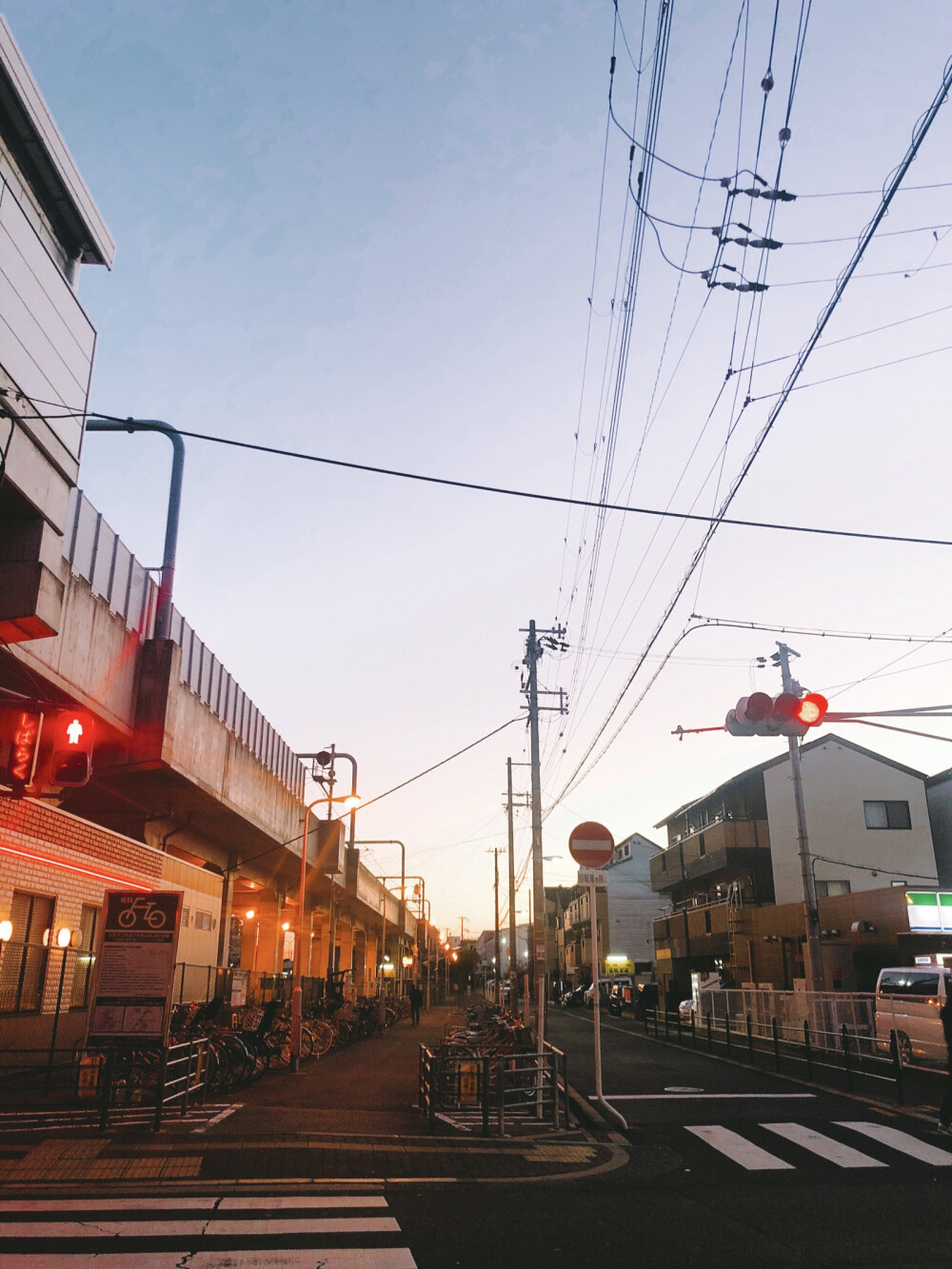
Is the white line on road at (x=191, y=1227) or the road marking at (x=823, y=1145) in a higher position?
the white line on road at (x=191, y=1227)

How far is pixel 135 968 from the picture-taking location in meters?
12.5

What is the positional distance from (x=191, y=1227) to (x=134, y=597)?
A: 11.5 meters

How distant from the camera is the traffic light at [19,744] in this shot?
37.2 feet

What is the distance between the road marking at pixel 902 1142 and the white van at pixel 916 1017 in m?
5.89

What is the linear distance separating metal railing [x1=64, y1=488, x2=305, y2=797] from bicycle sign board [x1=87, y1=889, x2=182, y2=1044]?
4.78m

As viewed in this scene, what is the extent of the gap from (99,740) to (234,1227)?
1066 cm

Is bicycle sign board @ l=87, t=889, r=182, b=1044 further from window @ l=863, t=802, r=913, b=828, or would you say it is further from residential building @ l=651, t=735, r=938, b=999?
window @ l=863, t=802, r=913, b=828

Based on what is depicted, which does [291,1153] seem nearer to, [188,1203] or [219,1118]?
[188,1203]

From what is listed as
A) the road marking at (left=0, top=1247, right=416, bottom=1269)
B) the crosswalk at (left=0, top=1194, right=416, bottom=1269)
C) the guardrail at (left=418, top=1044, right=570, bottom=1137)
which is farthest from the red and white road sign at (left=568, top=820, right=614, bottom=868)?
the road marking at (left=0, top=1247, right=416, bottom=1269)

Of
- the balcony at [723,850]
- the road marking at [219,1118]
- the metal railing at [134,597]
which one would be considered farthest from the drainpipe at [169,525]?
the balcony at [723,850]

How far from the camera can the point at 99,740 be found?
52.9ft

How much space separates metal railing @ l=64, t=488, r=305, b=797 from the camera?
14.4 metres

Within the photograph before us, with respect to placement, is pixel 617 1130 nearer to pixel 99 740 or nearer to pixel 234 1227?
pixel 234 1227

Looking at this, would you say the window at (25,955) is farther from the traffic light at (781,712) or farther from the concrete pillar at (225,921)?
the concrete pillar at (225,921)
